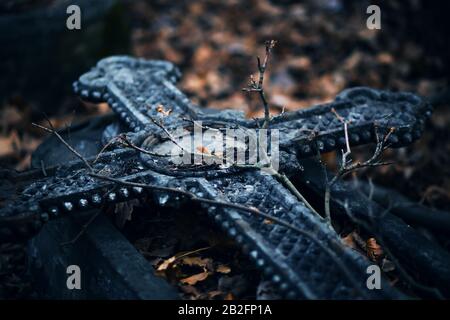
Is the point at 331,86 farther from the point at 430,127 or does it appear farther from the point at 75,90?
the point at 75,90

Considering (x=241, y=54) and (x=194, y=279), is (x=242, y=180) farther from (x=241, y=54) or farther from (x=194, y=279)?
(x=241, y=54)

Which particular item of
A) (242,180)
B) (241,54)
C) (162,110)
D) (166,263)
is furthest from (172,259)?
(241,54)

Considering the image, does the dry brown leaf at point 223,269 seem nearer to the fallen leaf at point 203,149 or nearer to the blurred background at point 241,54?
the fallen leaf at point 203,149

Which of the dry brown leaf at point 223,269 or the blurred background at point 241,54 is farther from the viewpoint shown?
the blurred background at point 241,54

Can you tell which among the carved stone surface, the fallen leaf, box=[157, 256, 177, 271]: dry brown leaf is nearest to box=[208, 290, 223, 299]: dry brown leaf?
box=[157, 256, 177, 271]: dry brown leaf

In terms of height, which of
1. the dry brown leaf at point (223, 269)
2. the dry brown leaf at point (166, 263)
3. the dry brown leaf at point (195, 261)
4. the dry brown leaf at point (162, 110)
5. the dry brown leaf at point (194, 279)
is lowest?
the dry brown leaf at point (194, 279)

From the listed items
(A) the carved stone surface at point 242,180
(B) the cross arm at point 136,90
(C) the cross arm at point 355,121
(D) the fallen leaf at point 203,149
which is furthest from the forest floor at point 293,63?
(D) the fallen leaf at point 203,149
